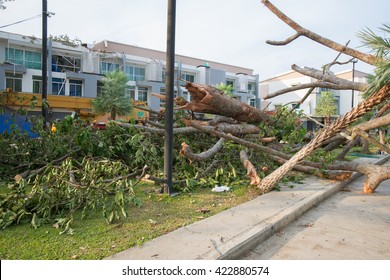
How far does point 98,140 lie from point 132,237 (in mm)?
3744

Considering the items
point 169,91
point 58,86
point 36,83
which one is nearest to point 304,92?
point 58,86

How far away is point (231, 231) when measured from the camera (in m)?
3.54

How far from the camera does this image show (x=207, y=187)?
5.88m

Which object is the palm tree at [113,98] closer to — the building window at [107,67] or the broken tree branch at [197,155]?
the building window at [107,67]

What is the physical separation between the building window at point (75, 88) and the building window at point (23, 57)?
3.62m

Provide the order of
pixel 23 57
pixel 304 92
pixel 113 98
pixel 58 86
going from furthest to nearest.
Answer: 1. pixel 304 92
2. pixel 58 86
3. pixel 113 98
4. pixel 23 57

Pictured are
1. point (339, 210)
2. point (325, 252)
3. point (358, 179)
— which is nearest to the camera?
point (325, 252)

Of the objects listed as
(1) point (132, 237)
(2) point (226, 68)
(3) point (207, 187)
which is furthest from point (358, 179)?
(2) point (226, 68)

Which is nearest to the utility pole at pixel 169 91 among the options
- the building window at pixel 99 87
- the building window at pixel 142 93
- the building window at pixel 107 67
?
the building window at pixel 99 87

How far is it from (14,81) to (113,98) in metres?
9.47

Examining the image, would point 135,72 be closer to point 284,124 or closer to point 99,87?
point 99,87

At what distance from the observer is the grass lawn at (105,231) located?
296 centimetres

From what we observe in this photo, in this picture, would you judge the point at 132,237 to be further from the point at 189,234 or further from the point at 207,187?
the point at 207,187

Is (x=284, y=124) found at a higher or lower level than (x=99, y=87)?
lower
